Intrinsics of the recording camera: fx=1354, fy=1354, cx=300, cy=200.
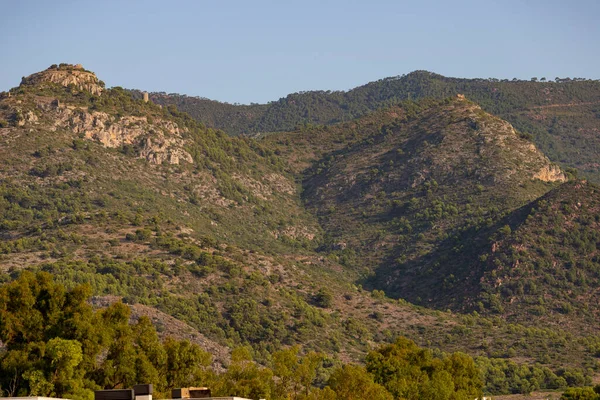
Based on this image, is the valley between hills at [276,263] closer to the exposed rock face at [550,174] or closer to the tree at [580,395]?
the exposed rock face at [550,174]

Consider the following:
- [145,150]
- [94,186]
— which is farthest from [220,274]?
[145,150]

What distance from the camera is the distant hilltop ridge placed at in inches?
7347

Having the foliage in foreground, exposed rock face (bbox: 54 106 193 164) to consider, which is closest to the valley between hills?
the foliage in foreground

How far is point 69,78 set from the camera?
615ft

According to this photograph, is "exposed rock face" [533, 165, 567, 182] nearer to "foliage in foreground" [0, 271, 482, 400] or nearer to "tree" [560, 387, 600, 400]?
"tree" [560, 387, 600, 400]

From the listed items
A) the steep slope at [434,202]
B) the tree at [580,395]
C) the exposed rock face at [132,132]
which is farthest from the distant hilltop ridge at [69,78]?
the tree at [580,395]

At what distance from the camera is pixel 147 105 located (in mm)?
195250

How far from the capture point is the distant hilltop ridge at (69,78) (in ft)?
612

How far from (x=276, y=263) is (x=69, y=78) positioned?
49.5 meters

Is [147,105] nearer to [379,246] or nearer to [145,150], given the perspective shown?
[145,150]

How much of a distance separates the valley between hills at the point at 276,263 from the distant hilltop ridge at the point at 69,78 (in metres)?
0.40

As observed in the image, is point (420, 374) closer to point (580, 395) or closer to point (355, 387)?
point (580, 395)

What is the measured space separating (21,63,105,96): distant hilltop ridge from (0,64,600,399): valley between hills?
396 mm

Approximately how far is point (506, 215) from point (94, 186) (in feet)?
171
